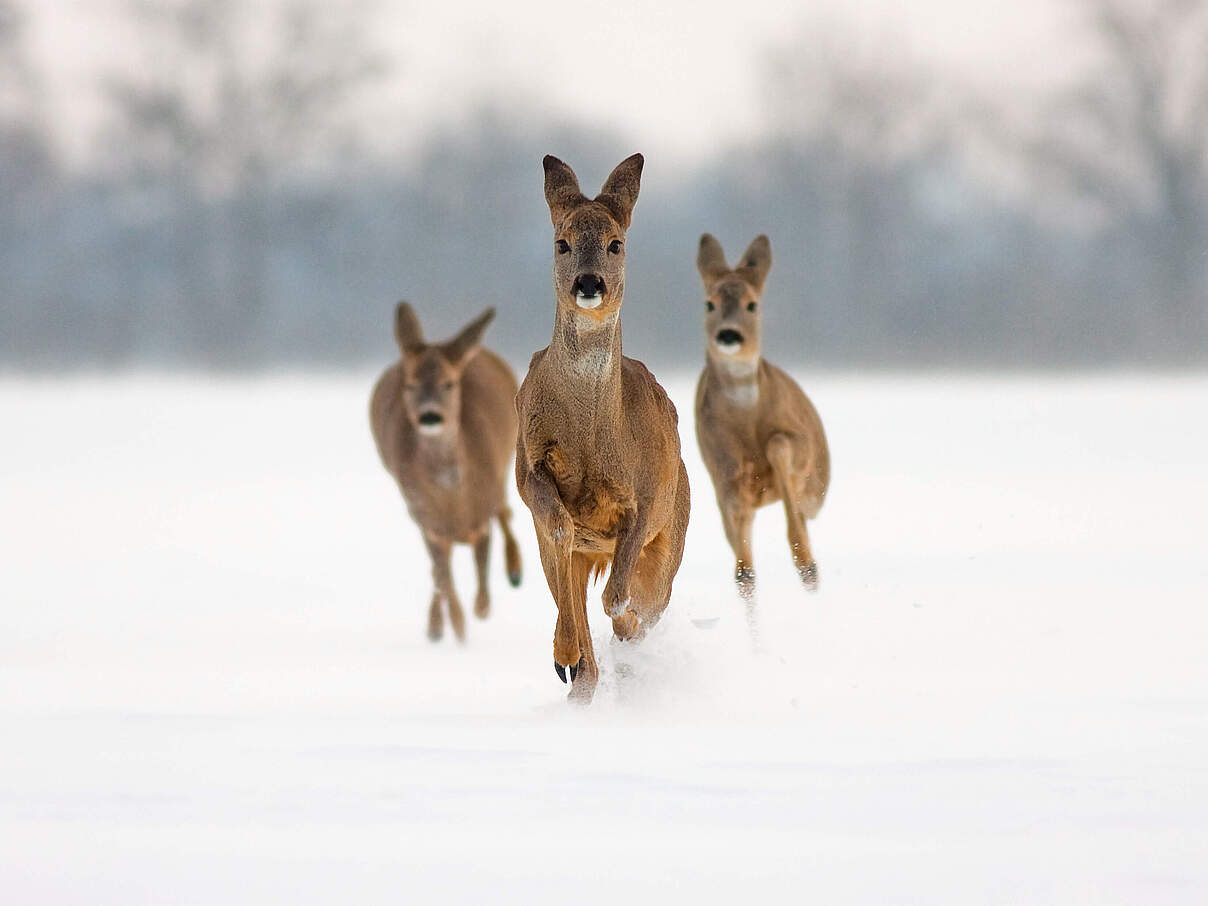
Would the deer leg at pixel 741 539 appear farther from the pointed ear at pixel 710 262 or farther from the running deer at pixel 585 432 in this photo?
the running deer at pixel 585 432

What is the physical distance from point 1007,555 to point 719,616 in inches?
118

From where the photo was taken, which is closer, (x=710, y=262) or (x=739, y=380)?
(x=739, y=380)

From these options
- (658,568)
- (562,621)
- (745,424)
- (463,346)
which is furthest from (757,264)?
(562,621)

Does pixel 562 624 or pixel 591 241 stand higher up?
pixel 591 241

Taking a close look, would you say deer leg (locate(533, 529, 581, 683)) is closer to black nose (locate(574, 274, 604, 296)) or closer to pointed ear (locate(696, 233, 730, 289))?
black nose (locate(574, 274, 604, 296))

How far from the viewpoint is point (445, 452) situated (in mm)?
9445

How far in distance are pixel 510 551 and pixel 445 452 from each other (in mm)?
1129

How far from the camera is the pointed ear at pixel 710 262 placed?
28.1 feet

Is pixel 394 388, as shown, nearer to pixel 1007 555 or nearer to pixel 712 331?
pixel 712 331

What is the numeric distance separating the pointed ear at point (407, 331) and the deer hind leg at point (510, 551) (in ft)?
4.40

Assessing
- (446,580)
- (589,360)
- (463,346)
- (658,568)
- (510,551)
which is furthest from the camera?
(510,551)

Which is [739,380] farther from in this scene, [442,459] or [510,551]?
[510,551]

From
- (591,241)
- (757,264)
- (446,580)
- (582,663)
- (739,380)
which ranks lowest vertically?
(582,663)

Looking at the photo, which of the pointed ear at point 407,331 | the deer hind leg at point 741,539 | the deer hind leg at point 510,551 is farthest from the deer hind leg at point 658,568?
the deer hind leg at point 510,551
